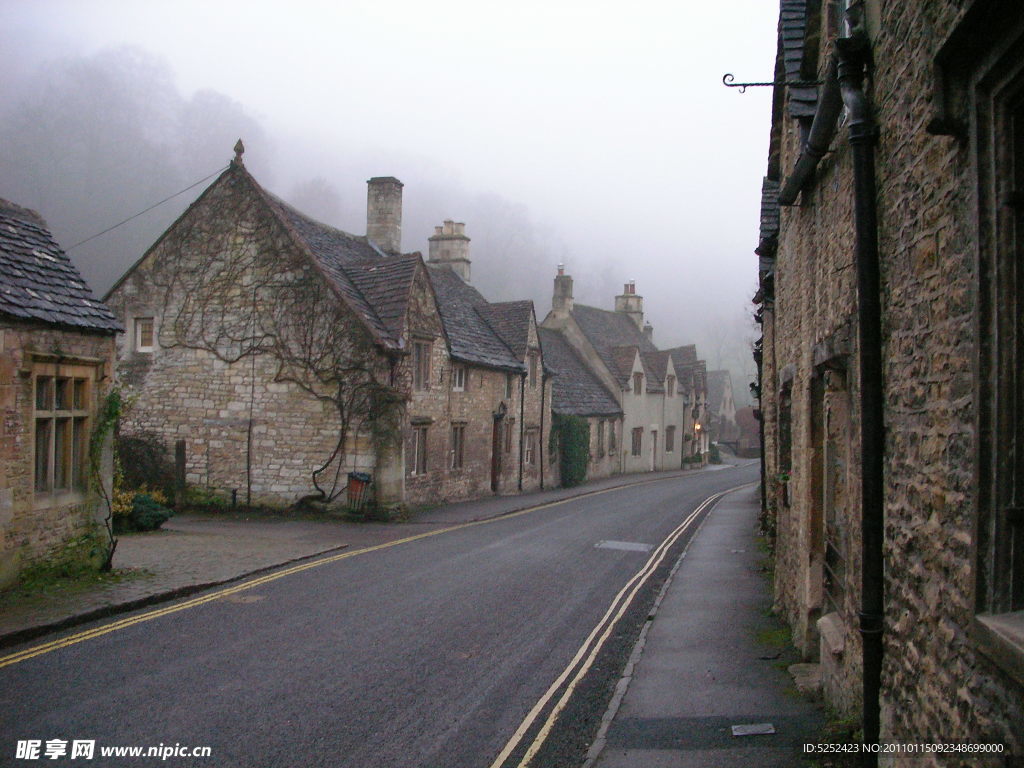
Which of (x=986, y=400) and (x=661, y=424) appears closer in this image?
(x=986, y=400)

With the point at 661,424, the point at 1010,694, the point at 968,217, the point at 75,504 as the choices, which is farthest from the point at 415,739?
the point at 661,424

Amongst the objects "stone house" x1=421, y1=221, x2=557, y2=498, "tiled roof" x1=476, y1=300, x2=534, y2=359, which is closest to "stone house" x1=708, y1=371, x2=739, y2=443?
"stone house" x1=421, y1=221, x2=557, y2=498

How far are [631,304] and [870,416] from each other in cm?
6073

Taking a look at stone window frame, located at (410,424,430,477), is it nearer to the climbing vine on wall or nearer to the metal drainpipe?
the climbing vine on wall

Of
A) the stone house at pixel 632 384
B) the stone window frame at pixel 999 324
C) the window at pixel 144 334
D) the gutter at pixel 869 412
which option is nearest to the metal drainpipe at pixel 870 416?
the gutter at pixel 869 412

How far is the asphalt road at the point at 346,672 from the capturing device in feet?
21.8

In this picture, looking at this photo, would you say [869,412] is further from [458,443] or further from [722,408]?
[722,408]

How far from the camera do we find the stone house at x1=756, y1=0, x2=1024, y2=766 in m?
3.37

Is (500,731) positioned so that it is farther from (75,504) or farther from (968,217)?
(75,504)

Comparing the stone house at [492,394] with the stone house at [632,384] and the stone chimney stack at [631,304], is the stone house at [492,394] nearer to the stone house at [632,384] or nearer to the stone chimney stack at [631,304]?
the stone house at [632,384]

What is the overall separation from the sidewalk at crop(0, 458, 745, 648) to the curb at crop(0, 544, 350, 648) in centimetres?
1

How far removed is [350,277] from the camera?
24625mm

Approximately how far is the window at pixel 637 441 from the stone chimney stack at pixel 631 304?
15.3 metres

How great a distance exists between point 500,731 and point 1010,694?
4.71m
